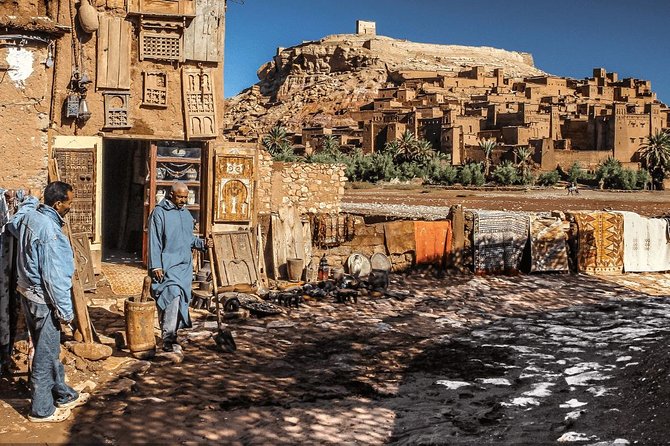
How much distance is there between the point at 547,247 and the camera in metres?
11.5

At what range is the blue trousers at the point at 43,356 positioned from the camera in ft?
14.6

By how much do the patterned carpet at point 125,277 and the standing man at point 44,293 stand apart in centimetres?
437

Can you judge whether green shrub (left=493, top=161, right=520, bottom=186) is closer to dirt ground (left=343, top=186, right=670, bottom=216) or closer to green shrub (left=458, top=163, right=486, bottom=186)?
green shrub (left=458, top=163, right=486, bottom=186)

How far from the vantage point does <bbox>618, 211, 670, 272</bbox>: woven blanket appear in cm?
1180

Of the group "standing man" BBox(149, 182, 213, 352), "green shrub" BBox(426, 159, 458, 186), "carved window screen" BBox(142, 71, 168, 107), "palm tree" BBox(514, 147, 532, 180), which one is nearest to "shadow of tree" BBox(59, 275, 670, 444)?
"standing man" BBox(149, 182, 213, 352)

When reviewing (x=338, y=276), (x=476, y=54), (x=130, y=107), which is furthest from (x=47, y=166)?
(x=476, y=54)

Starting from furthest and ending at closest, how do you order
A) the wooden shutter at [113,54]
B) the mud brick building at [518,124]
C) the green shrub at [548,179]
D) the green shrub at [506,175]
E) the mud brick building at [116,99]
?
1. the mud brick building at [518,124]
2. the green shrub at [548,179]
3. the green shrub at [506,175]
4. the wooden shutter at [113,54]
5. the mud brick building at [116,99]

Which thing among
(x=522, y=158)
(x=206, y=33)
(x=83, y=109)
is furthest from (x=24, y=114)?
(x=522, y=158)

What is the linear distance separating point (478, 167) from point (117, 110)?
127 ft

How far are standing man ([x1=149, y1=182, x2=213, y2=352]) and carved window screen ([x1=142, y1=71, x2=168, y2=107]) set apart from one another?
12.7ft

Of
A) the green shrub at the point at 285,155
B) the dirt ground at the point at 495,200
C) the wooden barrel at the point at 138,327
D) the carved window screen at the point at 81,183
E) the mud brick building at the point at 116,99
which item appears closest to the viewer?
the wooden barrel at the point at 138,327

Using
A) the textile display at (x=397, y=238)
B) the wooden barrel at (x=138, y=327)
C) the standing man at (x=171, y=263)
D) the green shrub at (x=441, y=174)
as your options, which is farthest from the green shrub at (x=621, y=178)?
the wooden barrel at (x=138, y=327)

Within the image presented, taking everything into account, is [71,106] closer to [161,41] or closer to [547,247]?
[161,41]

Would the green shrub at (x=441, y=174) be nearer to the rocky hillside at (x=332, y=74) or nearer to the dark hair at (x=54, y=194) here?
the rocky hillside at (x=332, y=74)
